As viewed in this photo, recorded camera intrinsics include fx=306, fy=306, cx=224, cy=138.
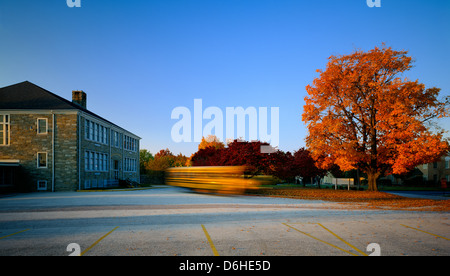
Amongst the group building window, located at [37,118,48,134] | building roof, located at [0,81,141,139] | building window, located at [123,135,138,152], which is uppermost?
building roof, located at [0,81,141,139]

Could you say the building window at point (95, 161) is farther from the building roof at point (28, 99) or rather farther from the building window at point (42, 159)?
the building roof at point (28, 99)

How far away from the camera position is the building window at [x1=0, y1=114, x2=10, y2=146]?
32875mm

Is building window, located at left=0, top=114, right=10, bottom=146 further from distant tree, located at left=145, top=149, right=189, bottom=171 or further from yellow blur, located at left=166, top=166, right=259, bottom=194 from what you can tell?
distant tree, located at left=145, top=149, right=189, bottom=171

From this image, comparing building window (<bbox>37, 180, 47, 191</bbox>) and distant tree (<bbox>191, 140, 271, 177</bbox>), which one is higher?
distant tree (<bbox>191, 140, 271, 177</bbox>)

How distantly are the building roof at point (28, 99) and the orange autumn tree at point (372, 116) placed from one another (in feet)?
83.9

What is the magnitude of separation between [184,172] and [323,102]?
16.8 m

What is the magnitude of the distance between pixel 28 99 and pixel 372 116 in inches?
1420

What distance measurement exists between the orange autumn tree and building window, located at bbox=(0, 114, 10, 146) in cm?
3126

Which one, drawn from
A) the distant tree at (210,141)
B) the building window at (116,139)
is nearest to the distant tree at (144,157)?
the distant tree at (210,141)

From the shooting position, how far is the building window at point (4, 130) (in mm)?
32875

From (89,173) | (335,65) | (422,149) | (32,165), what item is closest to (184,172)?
(89,173)

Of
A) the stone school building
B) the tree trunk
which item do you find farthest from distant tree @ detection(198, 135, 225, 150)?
→ the tree trunk

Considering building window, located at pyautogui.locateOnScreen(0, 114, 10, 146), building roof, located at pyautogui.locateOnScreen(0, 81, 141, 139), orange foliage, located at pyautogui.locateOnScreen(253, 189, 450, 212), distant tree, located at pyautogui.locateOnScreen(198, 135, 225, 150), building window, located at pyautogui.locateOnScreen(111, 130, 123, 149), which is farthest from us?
→ distant tree, located at pyautogui.locateOnScreen(198, 135, 225, 150)
